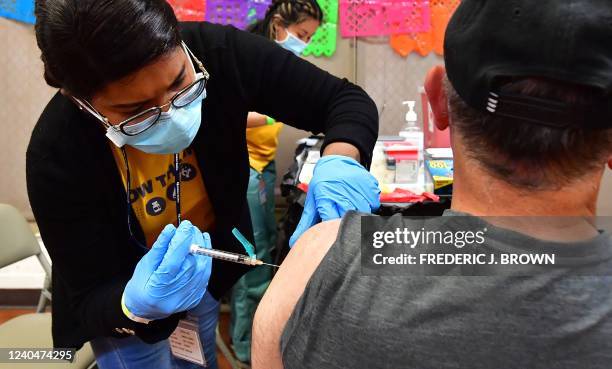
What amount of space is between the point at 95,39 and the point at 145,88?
0.43 ft

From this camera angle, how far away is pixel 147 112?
36.8 inches

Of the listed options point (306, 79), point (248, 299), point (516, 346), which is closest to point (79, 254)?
point (306, 79)

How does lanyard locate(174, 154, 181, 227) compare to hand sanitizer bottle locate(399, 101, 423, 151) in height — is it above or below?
above

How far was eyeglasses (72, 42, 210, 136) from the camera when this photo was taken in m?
0.93

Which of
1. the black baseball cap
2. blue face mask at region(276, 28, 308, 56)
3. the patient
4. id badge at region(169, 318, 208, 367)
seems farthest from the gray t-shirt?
blue face mask at region(276, 28, 308, 56)

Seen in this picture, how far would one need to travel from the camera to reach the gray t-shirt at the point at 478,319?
453 mm

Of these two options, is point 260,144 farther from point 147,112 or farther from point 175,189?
point 147,112

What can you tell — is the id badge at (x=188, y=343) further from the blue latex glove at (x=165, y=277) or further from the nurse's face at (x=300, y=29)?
the nurse's face at (x=300, y=29)

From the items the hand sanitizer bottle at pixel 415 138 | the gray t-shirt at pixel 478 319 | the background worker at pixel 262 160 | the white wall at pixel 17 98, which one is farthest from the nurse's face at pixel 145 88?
the white wall at pixel 17 98

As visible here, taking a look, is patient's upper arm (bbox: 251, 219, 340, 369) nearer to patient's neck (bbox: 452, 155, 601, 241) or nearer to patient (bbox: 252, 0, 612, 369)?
patient (bbox: 252, 0, 612, 369)

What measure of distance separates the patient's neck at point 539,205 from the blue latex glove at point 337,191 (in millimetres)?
447

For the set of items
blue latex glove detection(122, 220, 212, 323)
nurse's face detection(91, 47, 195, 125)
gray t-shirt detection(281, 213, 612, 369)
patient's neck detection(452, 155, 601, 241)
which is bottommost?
blue latex glove detection(122, 220, 212, 323)

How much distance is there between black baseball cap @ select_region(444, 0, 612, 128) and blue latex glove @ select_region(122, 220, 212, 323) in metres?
0.66

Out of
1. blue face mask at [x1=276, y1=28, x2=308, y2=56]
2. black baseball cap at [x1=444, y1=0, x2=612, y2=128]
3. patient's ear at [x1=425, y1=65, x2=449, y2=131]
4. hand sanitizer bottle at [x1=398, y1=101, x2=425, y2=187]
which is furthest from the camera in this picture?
blue face mask at [x1=276, y1=28, x2=308, y2=56]
